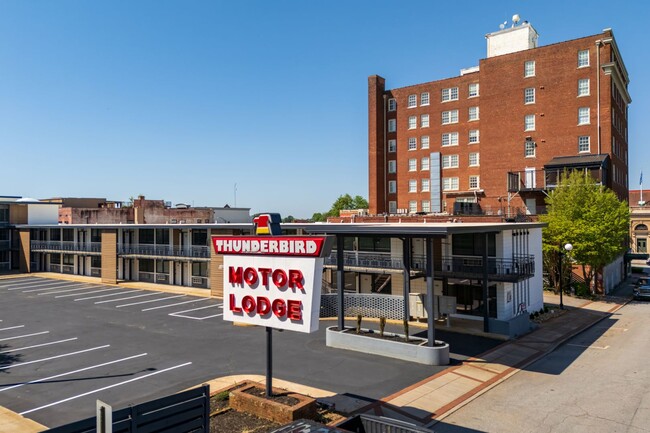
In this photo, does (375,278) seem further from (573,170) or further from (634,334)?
(573,170)

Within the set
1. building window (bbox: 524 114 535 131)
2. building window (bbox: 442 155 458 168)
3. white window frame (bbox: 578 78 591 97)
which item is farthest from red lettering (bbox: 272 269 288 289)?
building window (bbox: 442 155 458 168)

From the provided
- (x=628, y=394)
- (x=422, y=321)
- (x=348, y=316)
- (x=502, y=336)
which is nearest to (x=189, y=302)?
(x=348, y=316)

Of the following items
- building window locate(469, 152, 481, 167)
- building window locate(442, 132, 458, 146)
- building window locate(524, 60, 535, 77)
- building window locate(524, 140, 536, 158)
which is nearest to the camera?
building window locate(524, 140, 536, 158)

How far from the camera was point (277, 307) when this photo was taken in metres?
14.6

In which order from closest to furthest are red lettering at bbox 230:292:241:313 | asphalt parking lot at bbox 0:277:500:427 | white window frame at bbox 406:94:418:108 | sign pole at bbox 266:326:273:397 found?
sign pole at bbox 266:326:273:397 < red lettering at bbox 230:292:241:313 < asphalt parking lot at bbox 0:277:500:427 < white window frame at bbox 406:94:418:108

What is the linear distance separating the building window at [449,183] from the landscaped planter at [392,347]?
42586mm

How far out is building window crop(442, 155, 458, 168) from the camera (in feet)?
205

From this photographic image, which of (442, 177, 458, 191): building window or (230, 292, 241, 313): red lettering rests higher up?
(442, 177, 458, 191): building window

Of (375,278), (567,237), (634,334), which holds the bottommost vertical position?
(634,334)

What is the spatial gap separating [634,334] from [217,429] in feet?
83.0

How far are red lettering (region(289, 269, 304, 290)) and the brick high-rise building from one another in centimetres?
4289

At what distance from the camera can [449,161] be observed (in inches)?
2485

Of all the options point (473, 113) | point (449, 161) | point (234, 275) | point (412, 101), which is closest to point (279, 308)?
point (234, 275)

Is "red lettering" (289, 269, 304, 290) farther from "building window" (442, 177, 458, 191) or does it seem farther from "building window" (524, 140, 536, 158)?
"building window" (442, 177, 458, 191)
